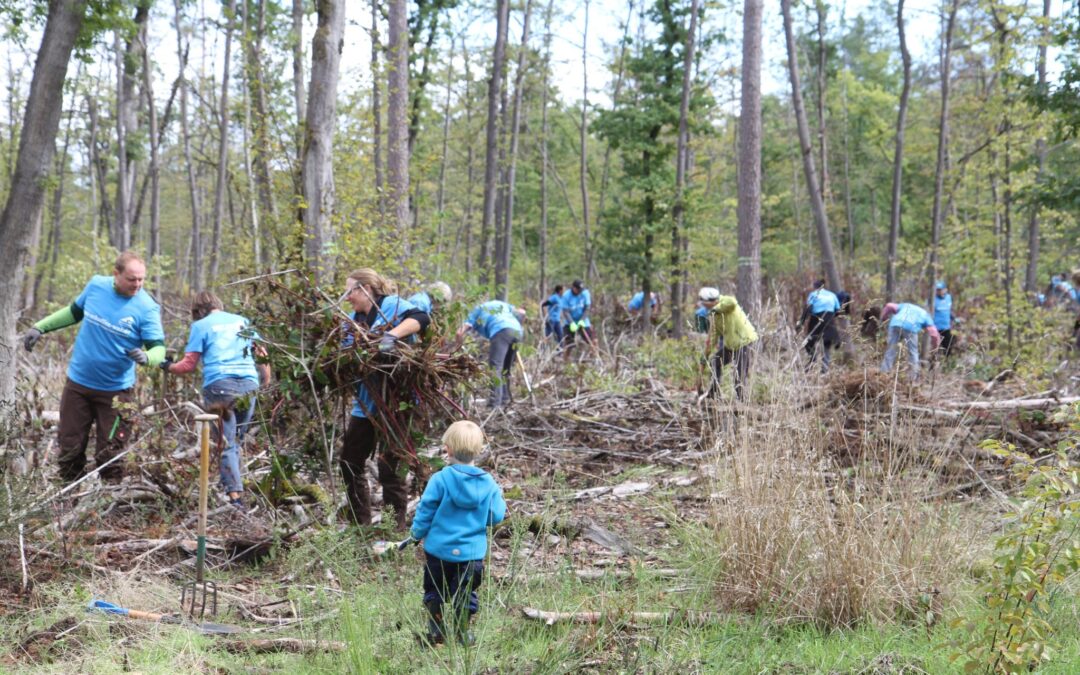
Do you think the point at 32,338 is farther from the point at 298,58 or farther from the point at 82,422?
the point at 298,58

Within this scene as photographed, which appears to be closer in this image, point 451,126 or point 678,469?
point 678,469

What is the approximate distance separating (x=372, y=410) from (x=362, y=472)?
19.5 inches

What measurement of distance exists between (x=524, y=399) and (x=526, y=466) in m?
2.37

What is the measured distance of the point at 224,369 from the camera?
21.1 ft

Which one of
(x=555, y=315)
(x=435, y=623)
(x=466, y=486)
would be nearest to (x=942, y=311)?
(x=555, y=315)

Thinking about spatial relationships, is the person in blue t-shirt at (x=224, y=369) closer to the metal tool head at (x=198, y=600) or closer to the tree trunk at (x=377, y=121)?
the metal tool head at (x=198, y=600)

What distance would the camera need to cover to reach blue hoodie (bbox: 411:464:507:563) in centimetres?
406

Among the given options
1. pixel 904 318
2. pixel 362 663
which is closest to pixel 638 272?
pixel 904 318

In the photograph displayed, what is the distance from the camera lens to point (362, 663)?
339cm

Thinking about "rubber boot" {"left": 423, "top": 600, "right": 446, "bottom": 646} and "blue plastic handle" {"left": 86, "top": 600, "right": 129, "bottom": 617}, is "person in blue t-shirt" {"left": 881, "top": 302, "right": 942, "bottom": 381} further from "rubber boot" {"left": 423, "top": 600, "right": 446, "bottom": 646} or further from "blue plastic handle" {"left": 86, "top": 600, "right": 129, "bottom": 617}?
"blue plastic handle" {"left": 86, "top": 600, "right": 129, "bottom": 617}

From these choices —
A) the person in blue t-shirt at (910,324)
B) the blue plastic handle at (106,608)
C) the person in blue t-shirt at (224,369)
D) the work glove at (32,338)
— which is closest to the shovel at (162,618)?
the blue plastic handle at (106,608)

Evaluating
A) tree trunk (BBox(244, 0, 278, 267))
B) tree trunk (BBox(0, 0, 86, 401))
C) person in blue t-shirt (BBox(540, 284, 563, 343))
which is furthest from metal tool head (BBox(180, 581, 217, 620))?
person in blue t-shirt (BBox(540, 284, 563, 343))

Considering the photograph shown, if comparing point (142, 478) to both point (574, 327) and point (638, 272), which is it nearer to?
point (574, 327)

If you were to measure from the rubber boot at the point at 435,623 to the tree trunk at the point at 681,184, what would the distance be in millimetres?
15231
